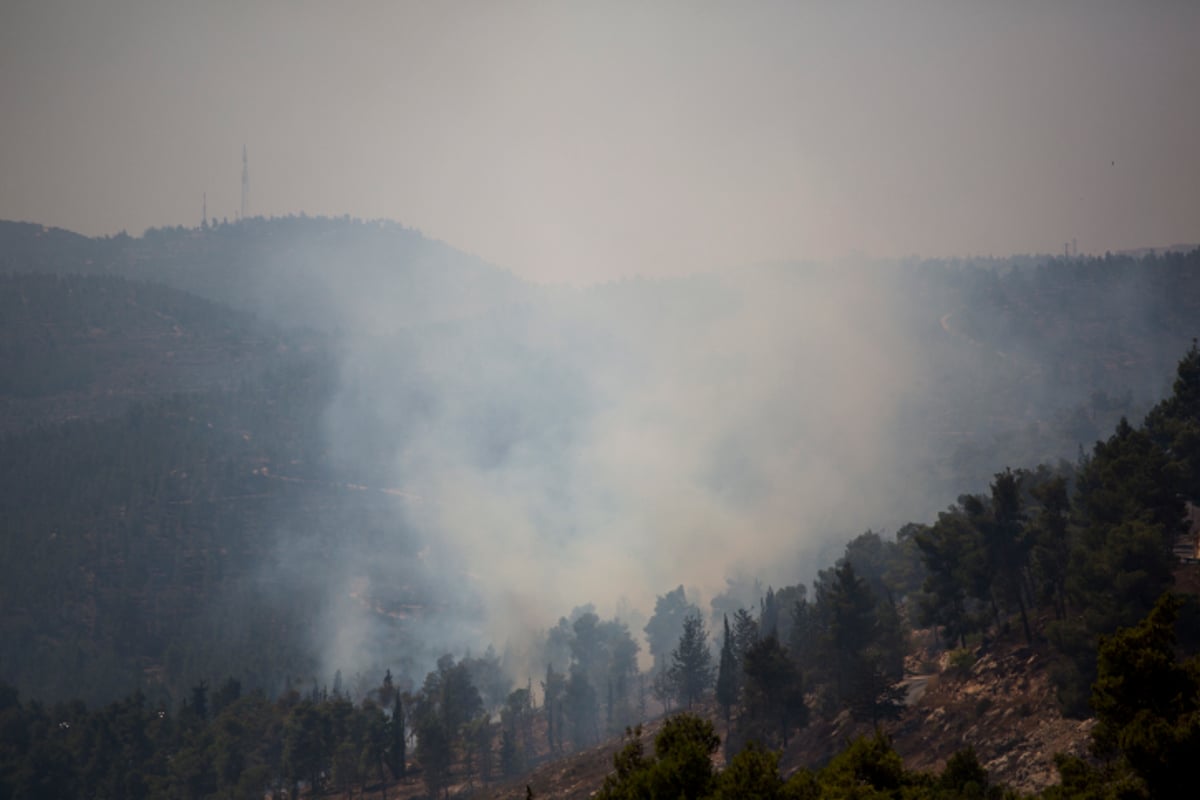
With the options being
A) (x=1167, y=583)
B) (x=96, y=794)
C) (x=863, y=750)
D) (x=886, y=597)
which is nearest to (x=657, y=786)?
(x=863, y=750)

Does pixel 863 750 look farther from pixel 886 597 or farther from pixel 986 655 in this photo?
pixel 886 597

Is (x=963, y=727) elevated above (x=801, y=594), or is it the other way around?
(x=801, y=594)

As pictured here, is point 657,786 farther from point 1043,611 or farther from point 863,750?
point 1043,611

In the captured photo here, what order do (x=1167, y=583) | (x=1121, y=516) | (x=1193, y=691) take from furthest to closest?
(x=1121, y=516)
(x=1167, y=583)
(x=1193, y=691)

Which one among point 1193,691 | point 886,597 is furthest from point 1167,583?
point 886,597

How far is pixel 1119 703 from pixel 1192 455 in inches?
2058

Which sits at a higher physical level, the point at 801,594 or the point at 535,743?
the point at 801,594

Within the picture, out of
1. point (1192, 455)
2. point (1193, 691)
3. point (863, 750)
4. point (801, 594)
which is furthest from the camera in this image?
point (801, 594)

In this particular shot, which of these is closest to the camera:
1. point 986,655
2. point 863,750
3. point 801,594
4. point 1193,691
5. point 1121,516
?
point 1193,691

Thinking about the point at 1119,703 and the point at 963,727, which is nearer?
the point at 1119,703

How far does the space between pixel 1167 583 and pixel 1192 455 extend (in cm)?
2074

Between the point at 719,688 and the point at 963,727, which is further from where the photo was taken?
the point at 719,688

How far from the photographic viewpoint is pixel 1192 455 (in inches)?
2970

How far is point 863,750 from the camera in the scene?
116 ft
